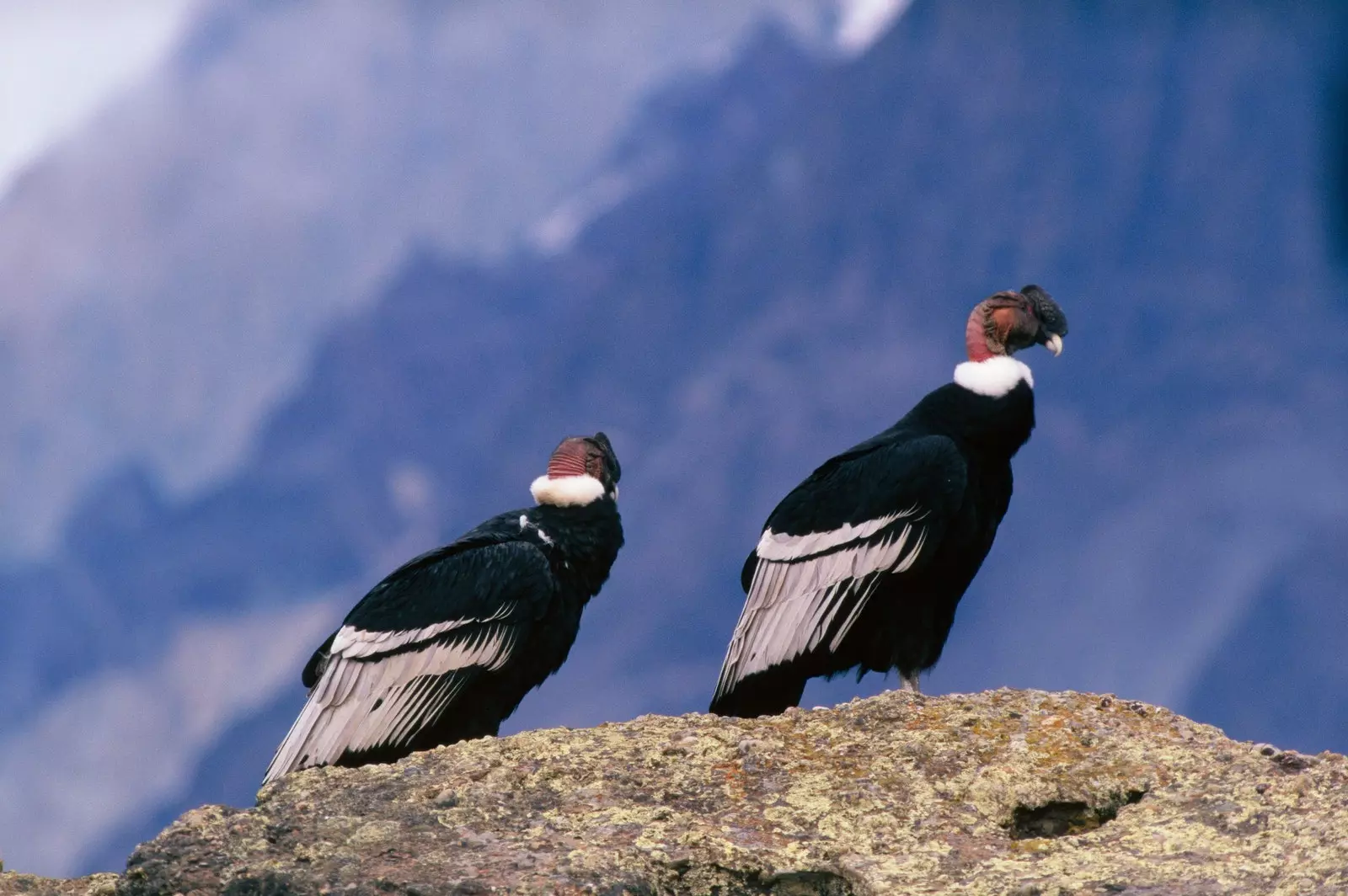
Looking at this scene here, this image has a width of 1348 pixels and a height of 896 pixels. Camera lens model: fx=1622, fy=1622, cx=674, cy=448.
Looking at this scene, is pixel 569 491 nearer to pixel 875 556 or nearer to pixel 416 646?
pixel 416 646

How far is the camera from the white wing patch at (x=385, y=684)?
9469 mm

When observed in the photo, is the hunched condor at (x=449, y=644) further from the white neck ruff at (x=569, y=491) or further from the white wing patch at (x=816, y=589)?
the white wing patch at (x=816, y=589)

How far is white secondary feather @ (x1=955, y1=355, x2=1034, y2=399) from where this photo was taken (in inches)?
408

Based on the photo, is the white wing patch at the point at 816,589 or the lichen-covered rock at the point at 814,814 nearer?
the lichen-covered rock at the point at 814,814

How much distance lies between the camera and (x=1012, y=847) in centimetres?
537

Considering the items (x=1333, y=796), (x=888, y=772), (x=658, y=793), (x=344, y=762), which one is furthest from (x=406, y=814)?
(x=344, y=762)

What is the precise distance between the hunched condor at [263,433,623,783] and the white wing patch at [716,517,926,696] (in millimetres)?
1201

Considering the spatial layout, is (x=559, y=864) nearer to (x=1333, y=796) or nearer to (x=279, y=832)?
(x=279, y=832)

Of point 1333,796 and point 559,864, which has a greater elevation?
point 1333,796

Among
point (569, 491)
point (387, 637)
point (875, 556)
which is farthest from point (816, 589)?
point (387, 637)

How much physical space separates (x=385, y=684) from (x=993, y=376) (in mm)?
4280

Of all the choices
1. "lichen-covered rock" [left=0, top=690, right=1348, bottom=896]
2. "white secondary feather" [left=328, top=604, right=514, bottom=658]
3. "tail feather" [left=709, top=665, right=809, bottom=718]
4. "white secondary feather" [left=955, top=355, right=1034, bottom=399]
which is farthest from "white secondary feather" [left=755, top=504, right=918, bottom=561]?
"lichen-covered rock" [left=0, top=690, right=1348, bottom=896]

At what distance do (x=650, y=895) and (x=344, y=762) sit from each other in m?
4.77

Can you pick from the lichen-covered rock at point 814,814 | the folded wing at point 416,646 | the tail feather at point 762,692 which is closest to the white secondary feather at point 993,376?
the tail feather at point 762,692
